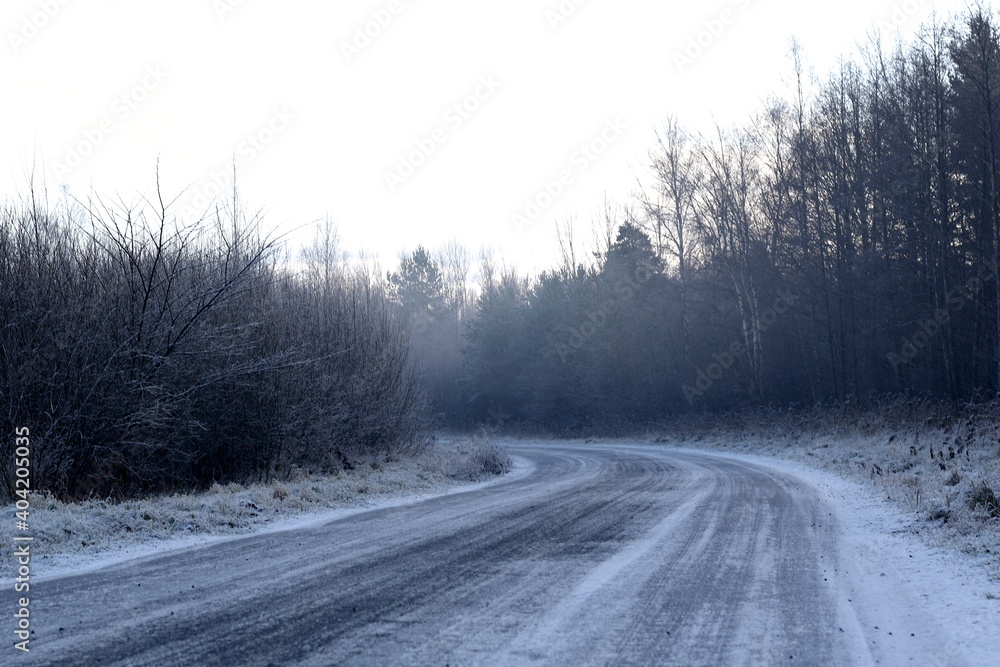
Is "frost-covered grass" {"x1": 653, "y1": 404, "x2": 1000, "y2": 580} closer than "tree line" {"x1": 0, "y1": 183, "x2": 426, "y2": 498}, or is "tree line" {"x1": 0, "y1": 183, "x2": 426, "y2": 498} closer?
"frost-covered grass" {"x1": 653, "y1": 404, "x2": 1000, "y2": 580}

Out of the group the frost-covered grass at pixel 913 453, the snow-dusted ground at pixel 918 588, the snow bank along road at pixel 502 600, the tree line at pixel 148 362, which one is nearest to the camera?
the snow bank along road at pixel 502 600

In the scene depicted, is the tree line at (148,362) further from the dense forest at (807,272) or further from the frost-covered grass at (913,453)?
the dense forest at (807,272)

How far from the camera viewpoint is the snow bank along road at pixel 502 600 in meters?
4.25

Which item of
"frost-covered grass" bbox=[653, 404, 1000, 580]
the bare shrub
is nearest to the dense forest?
"frost-covered grass" bbox=[653, 404, 1000, 580]

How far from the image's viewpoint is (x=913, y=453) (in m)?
16.2

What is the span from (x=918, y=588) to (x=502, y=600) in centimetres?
338

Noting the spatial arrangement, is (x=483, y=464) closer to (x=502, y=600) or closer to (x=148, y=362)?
(x=148, y=362)

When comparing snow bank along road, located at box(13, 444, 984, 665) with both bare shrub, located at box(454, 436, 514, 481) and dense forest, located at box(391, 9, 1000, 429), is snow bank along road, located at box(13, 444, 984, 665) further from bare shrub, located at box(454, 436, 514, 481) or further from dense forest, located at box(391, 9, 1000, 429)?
dense forest, located at box(391, 9, 1000, 429)

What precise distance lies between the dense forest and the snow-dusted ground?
50.5ft

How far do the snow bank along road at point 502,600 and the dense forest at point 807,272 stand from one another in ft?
58.1

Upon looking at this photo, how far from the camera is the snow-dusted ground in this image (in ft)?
14.6

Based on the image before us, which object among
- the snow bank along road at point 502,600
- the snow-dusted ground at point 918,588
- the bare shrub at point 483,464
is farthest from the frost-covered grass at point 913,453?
the bare shrub at point 483,464

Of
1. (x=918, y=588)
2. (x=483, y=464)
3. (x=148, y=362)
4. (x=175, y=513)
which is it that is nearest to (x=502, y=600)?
(x=918, y=588)

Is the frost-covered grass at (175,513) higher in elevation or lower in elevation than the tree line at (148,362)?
lower
